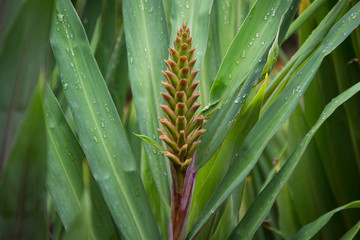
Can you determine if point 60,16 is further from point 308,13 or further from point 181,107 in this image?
point 308,13

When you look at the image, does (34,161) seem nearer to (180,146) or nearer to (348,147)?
(180,146)

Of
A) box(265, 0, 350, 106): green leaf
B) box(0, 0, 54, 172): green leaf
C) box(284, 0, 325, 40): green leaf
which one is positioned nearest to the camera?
box(0, 0, 54, 172): green leaf

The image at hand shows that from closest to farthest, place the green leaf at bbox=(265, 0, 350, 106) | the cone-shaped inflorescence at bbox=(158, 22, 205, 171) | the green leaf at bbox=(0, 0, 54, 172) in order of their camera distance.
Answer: the green leaf at bbox=(0, 0, 54, 172) → the cone-shaped inflorescence at bbox=(158, 22, 205, 171) → the green leaf at bbox=(265, 0, 350, 106)

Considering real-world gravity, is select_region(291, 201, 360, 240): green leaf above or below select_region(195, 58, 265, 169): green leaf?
below

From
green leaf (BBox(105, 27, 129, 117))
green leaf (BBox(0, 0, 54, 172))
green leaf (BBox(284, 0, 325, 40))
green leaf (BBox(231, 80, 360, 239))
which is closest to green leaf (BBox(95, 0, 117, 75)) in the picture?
green leaf (BBox(105, 27, 129, 117))

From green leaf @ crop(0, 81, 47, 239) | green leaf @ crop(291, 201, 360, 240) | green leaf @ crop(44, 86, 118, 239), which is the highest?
green leaf @ crop(0, 81, 47, 239)

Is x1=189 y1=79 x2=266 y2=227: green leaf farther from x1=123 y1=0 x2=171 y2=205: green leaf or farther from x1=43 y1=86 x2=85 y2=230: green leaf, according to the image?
x1=43 y1=86 x2=85 y2=230: green leaf
